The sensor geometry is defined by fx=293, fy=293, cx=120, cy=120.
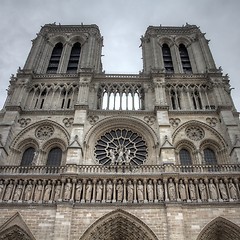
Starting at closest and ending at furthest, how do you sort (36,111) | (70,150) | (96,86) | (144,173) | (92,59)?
(144,173) < (70,150) < (36,111) < (96,86) < (92,59)

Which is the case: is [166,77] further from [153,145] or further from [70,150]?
[70,150]

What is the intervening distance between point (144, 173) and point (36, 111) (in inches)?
346

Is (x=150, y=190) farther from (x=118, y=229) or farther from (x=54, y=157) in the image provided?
(x=54, y=157)

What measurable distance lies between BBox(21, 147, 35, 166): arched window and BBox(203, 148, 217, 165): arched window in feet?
35.6

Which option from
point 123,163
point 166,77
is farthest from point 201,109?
point 123,163

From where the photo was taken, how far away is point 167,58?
25828 millimetres

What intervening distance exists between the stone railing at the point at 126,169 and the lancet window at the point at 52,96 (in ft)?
17.7

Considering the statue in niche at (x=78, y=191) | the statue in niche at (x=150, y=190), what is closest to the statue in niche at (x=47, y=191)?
the statue in niche at (x=78, y=191)

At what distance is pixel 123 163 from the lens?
1716 centimetres

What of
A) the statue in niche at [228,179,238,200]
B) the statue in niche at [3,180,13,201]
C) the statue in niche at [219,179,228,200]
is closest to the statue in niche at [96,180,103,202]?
the statue in niche at [3,180,13,201]

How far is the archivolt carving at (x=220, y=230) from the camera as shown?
13.8 m

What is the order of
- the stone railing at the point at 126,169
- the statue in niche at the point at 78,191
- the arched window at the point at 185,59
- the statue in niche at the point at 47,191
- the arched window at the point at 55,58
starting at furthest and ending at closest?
1. the arched window at the point at 185,59
2. the arched window at the point at 55,58
3. the stone railing at the point at 126,169
4. the statue in niche at the point at 47,191
5. the statue in niche at the point at 78,191

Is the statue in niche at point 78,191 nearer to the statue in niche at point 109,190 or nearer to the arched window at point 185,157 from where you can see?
the statue in niche at point 109,190

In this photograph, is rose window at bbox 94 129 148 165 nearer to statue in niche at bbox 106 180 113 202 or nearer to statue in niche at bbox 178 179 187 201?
statue in niche at bbox 106 180 113 202
